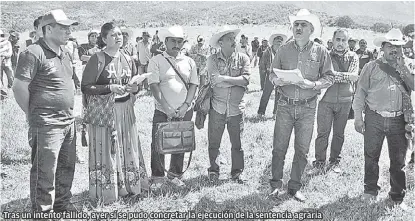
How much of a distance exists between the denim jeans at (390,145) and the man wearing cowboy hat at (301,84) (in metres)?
0.71

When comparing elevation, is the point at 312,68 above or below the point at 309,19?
below

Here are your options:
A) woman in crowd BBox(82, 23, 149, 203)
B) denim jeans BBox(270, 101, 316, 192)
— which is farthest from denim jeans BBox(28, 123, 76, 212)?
denim jeans BBox(270, 101, 316, 192)

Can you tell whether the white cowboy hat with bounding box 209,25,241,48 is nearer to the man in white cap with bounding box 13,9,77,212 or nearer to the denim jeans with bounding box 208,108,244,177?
the denim jeans with bounding box 208,108,244,177

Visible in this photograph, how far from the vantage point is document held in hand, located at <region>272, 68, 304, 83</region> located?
4637mm

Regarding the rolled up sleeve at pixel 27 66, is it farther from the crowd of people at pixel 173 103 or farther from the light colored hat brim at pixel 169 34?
the light colored hat brim at pixel 169 34

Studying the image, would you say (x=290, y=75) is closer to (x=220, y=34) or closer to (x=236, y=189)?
(x=220, y=34)

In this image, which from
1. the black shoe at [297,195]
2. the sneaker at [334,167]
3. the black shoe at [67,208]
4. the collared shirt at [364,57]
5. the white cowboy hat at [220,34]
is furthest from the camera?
the collared shirt at [364,57]

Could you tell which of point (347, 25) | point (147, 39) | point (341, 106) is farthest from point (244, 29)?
point (341, 106)

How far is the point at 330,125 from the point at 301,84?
1.96 m

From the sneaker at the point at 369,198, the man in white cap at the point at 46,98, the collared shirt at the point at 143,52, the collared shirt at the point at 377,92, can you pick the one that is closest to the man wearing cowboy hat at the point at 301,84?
the collared shirt at the point at 377,92

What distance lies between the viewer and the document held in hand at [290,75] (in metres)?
4.64

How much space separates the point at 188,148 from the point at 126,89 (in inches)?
47.8

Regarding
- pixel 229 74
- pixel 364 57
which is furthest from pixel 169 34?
pixel 364 57

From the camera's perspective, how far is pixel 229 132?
5770 millimetres
